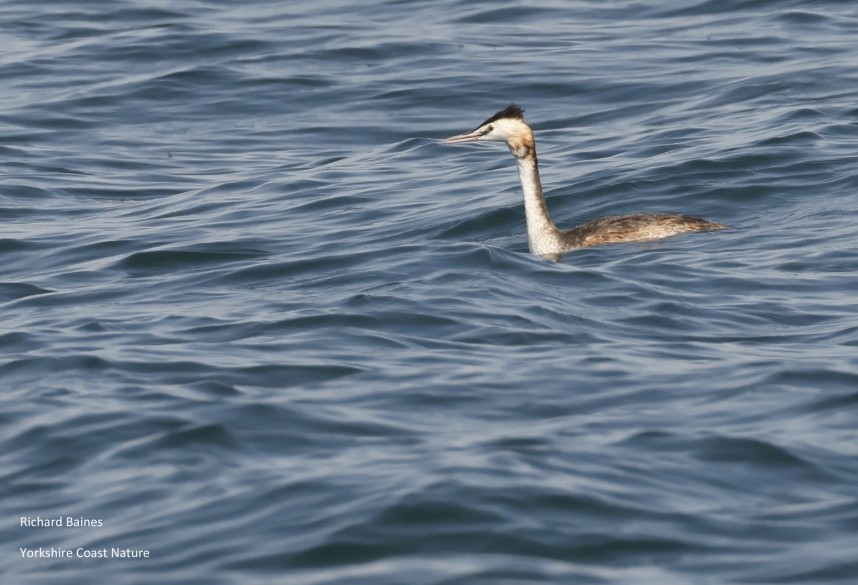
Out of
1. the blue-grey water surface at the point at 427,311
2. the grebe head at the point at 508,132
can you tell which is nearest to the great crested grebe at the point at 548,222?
the grebe head at the point at 508,132

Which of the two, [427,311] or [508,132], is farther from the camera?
[508,132]

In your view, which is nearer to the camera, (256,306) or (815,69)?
(256,306)

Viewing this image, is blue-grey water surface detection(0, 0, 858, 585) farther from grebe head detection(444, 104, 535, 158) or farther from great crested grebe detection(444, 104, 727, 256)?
grebe head detection(444, 104, 535, 158)

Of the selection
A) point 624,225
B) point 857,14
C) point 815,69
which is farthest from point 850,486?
point 857,14

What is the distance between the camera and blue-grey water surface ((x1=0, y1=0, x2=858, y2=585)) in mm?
7359

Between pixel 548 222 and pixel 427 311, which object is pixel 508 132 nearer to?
pixel 548 222

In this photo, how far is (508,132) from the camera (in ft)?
45.2

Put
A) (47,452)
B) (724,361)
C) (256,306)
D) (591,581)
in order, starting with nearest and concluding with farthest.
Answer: (591,581), (47,452), (724,361), (256,306)

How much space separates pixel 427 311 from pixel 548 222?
8.92 ft

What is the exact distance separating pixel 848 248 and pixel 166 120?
10.2m

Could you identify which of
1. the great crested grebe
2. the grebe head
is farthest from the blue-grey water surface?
the grebe head

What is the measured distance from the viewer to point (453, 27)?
24.1m

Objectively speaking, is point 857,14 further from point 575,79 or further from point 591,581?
point 591,581

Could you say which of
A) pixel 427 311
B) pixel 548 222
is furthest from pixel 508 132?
pixel 427 311
